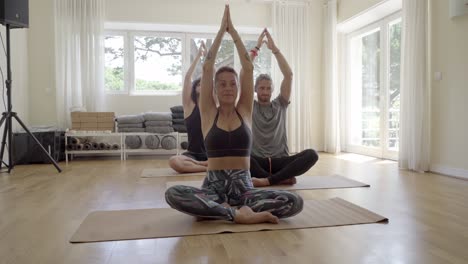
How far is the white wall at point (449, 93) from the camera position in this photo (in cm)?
376

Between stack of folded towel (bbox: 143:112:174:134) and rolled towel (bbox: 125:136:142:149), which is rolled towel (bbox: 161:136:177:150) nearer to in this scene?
stack of folded towel (bbox: 143:112:174:134)

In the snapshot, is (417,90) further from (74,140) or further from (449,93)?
(74,140)

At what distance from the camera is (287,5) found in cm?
631

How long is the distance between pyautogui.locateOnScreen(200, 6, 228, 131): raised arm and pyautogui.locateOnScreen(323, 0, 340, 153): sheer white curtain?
4445 mm

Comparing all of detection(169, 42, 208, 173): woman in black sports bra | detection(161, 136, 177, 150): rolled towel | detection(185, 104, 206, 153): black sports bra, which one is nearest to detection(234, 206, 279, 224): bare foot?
detection(169, 42, 208, 173): woman in black sports bra

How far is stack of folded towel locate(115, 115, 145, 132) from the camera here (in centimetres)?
545

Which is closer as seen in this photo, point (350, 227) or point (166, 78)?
point (350, 227)

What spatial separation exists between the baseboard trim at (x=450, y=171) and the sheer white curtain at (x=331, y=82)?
83.7 inches

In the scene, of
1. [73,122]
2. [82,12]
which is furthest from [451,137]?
[82,12]

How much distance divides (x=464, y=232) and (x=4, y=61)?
496 cm

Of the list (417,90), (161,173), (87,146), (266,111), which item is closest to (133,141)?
(87,146)

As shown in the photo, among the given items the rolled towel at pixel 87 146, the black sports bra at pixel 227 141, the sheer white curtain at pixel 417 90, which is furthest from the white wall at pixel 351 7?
the rolled towel at pixel 87 146

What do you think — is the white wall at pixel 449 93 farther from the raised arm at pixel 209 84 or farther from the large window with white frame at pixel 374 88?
the raised arm at pixel 209 84

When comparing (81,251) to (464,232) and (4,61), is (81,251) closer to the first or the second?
(464,232)
